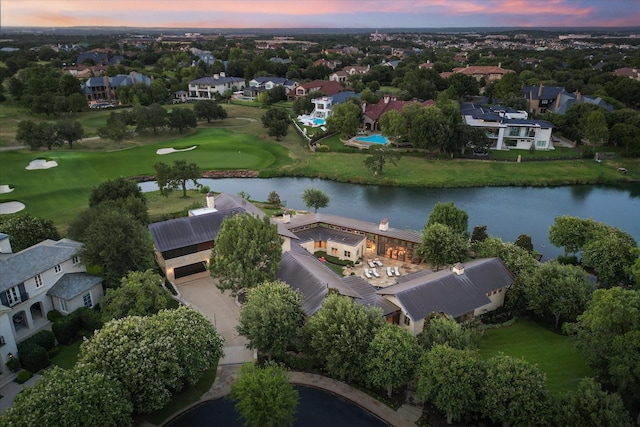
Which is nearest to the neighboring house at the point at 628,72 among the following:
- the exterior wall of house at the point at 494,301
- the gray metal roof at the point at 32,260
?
the exterior wall of house at the point at 494,301

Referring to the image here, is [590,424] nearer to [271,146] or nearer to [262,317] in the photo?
[262,317]

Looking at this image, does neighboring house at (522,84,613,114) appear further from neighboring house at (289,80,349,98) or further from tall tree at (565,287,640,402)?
tall tree at (565,287,640,402)

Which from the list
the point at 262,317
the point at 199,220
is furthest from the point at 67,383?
the point at 199,220

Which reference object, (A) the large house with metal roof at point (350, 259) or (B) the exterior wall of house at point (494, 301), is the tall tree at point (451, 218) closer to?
(A) the large house with metal roof at point (350, 259)

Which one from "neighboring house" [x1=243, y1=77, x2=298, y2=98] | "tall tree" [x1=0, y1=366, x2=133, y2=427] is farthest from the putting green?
"neighboring house" [x1=243, y1=77, x2=298, y2=98]

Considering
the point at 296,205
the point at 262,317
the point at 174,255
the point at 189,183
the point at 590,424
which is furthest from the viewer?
the point at 189,183

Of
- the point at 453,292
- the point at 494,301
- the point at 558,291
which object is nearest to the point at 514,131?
the point at 494,301
